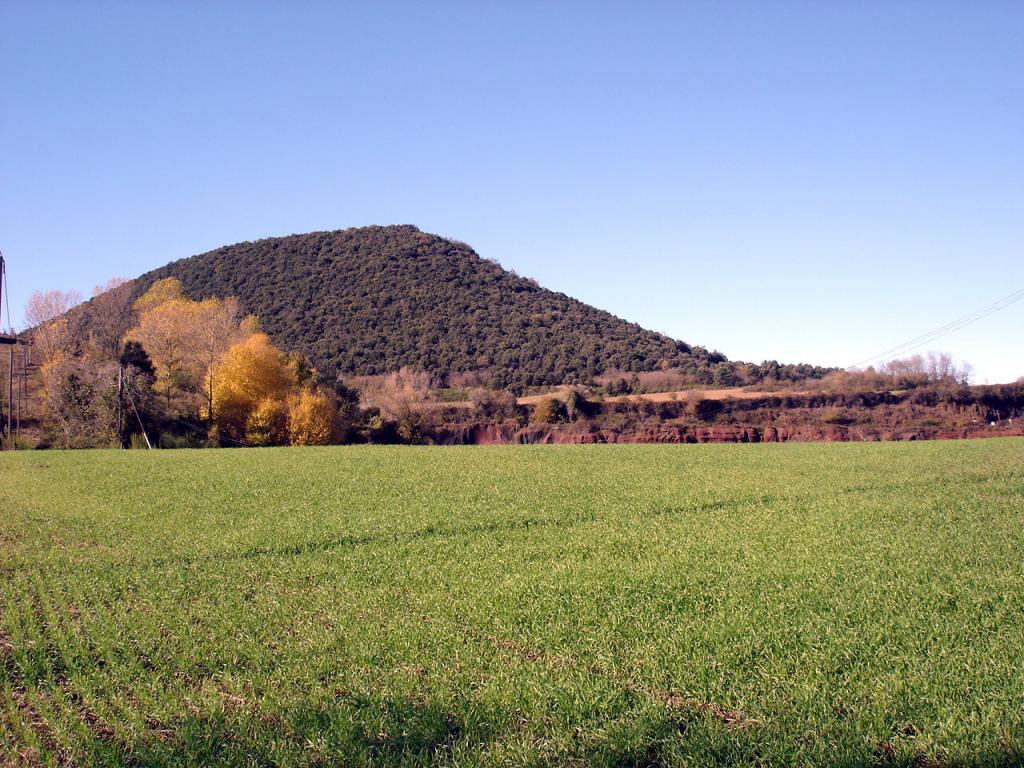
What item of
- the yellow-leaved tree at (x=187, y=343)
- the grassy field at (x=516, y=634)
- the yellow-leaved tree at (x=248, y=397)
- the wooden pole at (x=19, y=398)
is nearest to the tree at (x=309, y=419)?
the yellow-leaved tree at (x=248, y=397)

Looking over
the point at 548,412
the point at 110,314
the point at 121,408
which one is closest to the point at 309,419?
the point at 121,408

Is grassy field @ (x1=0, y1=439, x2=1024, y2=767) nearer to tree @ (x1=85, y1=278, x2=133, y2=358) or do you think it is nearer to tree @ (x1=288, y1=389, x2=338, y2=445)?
tree @ (x1=288, y1=389, x2=338, y2=445)

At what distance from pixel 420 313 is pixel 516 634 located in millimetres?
83342

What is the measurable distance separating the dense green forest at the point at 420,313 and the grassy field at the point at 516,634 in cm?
6461

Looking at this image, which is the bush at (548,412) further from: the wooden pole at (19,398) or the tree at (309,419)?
the wooden pole at (19,398)

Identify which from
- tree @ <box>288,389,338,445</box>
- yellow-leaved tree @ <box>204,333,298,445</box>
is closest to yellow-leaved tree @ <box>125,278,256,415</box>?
yellow-leaved tree @ <box>204,333,298,445</box>

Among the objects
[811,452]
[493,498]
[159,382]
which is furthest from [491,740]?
[159,382]

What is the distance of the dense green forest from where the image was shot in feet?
272

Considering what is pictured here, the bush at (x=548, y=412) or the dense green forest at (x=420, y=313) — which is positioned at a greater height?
the dense green forest at (x=420, y=313)

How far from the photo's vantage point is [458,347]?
85000 millimetres

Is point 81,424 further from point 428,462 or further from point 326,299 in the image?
point 326,299

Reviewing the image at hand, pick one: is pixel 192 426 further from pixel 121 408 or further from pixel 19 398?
pixel 19 398

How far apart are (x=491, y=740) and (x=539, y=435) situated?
5450 cm

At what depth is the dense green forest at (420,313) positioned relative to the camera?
272 ft
